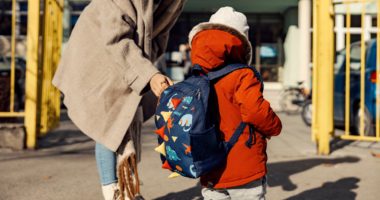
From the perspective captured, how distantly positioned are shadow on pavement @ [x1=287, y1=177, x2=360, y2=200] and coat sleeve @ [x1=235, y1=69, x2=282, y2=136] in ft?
6.52

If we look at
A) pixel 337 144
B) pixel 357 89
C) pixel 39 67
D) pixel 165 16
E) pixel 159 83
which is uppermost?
pixel 165 16

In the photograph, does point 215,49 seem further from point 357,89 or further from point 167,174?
point 357,89

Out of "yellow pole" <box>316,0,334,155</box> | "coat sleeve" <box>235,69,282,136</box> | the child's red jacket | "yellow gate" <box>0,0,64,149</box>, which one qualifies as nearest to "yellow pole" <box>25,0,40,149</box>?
"yellow gate" <box>0,0,64,149</box>

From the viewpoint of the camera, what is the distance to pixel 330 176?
5.20m

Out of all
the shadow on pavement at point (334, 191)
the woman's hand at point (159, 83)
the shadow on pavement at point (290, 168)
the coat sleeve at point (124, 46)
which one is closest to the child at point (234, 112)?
the woman's hand at point (159, 83)

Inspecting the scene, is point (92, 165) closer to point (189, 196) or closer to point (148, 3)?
point (189, 196)

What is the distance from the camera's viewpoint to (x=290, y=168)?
5.56m

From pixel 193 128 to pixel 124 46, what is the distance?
78 cm

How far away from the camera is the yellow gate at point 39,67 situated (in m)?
6.44

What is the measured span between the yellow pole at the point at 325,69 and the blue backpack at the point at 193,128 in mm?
4055

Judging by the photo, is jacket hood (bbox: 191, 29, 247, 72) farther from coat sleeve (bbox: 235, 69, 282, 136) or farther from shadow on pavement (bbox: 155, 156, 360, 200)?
shadow on pavement (bbox: 155, 156, 360, 200)

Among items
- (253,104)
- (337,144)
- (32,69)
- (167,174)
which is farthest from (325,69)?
(253,104)

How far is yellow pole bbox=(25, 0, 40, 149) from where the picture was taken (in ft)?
21.1

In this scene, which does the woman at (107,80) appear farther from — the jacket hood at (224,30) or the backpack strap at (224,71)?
the backpack strap at (224,71)
